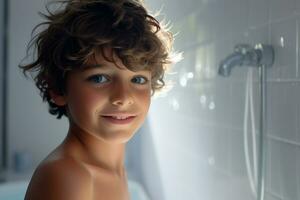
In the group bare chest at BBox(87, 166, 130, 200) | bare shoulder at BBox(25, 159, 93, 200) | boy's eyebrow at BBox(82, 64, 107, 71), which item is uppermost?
boy's eyebrow at BBox(82, 64, 107, 71)

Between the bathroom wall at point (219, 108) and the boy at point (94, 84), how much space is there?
30 cm

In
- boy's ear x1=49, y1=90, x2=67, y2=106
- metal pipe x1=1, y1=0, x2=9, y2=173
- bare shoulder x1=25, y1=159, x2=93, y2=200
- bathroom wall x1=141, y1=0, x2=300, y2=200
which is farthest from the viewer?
metal pipe x1=1, y1=0, x2=9, y2=173

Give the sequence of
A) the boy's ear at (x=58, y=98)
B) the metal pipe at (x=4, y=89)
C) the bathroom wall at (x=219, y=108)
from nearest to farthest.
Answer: the boy's ear at (x=58, y=98)
the bathroom wall at (x=219, y=108)
the metal pipe at (x=4, y=89)

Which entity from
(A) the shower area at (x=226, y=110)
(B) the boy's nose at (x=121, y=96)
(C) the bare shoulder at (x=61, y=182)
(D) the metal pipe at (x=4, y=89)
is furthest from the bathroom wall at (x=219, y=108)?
(D) the metal pipe at (x=4, y=89)

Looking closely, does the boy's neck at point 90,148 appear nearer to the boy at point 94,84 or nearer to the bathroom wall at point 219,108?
the boy at point 94,84

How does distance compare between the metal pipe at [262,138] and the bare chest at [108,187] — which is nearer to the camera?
the bare chest at [108,187]

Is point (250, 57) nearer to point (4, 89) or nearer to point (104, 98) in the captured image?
point (104, 98)

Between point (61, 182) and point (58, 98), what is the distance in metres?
0.17

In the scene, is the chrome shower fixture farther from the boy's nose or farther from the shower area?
the boy's nose

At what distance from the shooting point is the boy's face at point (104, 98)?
2.20ft

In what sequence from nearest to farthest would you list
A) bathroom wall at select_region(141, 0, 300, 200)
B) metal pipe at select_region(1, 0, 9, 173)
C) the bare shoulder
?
the bare shoulder
bathroom wall at select_region(141, 0, 300, 200)
metal pipe at select_region(1, 0, 9, 173)

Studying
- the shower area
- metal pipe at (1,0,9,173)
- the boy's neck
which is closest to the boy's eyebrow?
the boy's neck

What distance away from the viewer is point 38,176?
66 cm

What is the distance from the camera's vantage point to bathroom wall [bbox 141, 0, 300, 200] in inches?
38.9
